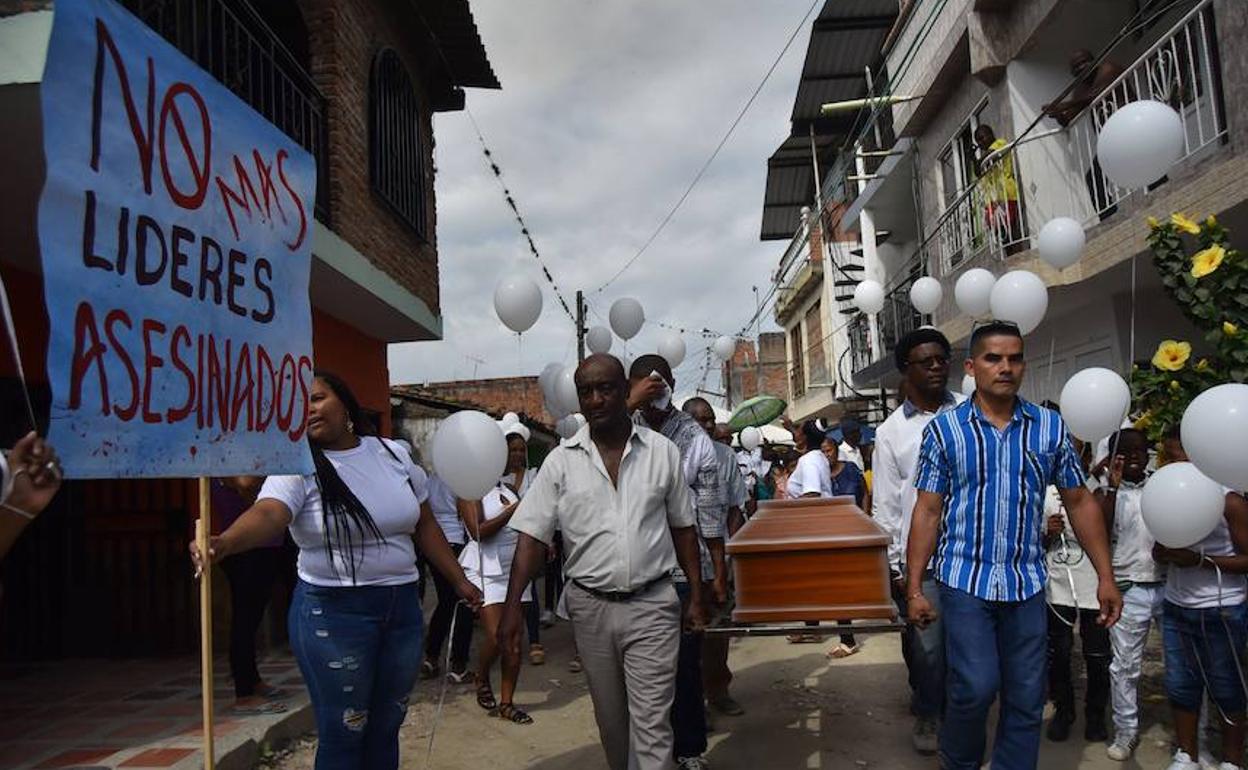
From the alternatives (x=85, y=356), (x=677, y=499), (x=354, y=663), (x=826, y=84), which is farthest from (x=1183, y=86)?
(x=826, y=84)

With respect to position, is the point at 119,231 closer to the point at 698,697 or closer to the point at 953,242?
the point at 698,697

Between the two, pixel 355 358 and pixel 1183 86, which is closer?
pixel 1183 86

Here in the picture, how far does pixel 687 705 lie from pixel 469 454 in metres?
1.61

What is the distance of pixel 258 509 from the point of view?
9.57ft

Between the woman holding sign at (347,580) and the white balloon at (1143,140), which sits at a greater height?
the white balloon at (1143,140)

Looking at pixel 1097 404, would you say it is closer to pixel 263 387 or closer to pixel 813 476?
pixel 263 387

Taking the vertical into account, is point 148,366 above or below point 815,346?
below

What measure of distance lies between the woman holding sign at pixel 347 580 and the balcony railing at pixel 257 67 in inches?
140

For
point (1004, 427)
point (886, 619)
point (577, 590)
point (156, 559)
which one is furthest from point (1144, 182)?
point (156, 559)

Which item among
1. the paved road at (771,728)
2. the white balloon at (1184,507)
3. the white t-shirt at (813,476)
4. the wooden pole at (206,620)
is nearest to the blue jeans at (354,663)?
the wooden pole at (206,620)

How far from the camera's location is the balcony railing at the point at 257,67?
608 centimetres

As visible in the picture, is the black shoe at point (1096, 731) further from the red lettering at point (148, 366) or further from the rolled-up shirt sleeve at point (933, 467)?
the red lettering at point (148, 366)

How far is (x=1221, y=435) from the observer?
3.31 metres

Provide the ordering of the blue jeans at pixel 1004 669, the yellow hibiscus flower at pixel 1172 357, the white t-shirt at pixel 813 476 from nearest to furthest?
the blue jeans at pixel 1004 669, the yellow hibiscus flower at pixel 1172 357, the white t-shirt at pixel 813 476
